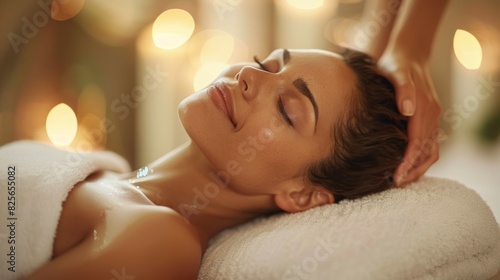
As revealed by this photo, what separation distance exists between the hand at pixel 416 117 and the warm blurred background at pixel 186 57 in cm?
82

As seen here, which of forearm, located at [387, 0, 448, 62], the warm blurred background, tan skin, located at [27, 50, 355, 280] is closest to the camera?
tan skin, located at [27, 50, 355, 280]

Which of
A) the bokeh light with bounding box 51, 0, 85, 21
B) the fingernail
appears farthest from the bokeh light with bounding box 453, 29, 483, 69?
the bokeh light with bounding box 51, 0, 85, 21

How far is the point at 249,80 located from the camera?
117 centimetres

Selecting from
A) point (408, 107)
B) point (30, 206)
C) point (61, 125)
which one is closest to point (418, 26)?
point (408, 107)

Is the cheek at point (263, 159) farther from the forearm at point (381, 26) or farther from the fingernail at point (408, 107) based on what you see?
the forearm at point (381, 26)

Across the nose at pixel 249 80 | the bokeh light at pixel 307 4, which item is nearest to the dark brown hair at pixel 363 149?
the nose at pixel 249 80

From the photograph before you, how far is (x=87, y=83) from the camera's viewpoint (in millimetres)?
2232

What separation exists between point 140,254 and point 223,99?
445mm

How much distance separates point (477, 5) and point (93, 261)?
2.25 meters

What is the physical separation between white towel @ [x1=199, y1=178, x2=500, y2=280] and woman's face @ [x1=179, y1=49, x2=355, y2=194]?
0.15m

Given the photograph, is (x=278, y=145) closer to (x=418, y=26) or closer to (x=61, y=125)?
(x=418, y=26)

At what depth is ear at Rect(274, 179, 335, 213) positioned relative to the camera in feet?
3.95

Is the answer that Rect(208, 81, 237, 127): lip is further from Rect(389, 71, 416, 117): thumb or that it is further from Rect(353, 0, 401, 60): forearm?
Rect(353, 0, 401, 60): forearm

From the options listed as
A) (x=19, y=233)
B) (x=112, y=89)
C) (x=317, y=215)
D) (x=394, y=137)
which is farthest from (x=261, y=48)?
(x=19, y=233)
